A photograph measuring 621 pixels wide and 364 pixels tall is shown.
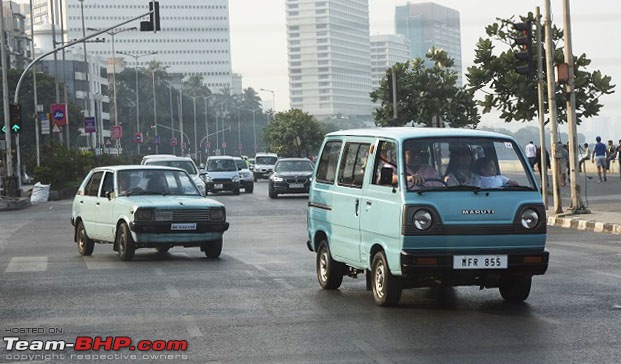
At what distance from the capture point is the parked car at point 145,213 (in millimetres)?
18109

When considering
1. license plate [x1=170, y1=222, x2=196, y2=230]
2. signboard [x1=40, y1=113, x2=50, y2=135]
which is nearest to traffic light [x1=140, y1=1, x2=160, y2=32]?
signboard [x1=40, y1=113, x2=50, y2=135]

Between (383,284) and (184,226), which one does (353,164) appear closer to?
(383,284)

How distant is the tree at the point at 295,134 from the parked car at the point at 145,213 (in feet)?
268

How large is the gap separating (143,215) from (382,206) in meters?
7.11

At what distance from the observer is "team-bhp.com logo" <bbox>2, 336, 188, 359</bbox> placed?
9.39 meters

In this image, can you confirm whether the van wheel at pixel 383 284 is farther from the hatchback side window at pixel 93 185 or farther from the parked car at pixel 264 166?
the parked car at pixel 264 166

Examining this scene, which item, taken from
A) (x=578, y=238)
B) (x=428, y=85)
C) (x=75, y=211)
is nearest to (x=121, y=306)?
(x=75, y=211)

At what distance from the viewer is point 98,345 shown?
9.56m

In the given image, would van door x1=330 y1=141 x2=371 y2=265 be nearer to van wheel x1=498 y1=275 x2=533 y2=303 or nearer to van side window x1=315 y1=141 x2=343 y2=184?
van side window x1=315 y1=141 x2=343 y2=184

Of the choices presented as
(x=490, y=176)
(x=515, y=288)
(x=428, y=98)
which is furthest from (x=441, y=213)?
(x=428, y=98)

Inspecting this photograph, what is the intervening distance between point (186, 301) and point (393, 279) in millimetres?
2424

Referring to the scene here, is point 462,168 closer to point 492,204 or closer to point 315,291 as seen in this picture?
point 492,204

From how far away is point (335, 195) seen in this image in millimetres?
13117

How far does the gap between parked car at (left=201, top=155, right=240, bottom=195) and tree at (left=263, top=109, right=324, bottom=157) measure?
5232cm
